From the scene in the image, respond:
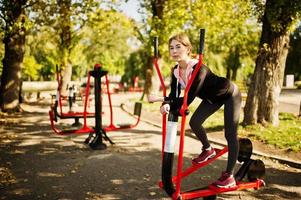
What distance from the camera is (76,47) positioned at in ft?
82.2

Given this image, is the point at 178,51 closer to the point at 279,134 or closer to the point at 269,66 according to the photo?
the point at 279,134

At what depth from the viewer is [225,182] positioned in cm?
412

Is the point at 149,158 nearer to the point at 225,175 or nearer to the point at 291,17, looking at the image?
the point at 225,175

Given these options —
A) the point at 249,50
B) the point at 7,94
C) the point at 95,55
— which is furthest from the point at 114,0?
the point at 95,55

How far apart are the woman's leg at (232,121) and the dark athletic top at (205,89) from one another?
9 cm

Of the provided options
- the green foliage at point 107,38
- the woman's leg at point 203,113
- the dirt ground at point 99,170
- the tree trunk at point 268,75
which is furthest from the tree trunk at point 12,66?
the woman's leg at point 203,113

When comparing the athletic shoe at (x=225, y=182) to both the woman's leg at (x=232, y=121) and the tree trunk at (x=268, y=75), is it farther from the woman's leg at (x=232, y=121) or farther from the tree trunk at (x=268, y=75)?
the tree trunk at (x=268, y=75)

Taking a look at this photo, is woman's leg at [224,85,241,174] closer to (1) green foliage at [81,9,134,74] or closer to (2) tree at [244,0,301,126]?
(2) tree at [244,0,301,126]

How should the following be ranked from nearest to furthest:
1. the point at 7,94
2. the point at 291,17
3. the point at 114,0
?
the point at 291,17 → the point at 7,94 → the point at 114,0

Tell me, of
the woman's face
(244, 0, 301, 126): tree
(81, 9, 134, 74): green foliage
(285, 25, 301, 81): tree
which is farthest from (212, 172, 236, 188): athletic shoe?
(285, 25, 301, 81): tree

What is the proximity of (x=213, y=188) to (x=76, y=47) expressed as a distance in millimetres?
22530

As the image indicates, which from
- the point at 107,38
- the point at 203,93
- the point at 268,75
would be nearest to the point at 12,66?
the point at 268,75

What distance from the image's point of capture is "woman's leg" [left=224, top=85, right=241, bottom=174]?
411cm

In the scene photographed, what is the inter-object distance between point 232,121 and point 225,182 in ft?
2.53
